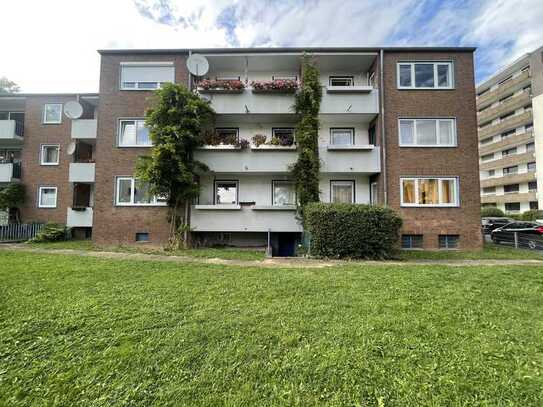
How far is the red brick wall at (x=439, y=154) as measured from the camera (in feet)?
39.4

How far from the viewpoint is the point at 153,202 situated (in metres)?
12.6

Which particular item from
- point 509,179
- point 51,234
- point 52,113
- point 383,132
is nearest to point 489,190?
point 509,179

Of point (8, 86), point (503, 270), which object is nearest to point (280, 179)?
point (503, 270)

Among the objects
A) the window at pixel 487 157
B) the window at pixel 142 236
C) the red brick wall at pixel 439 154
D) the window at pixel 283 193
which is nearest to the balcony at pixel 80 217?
the window at pixel 142 236

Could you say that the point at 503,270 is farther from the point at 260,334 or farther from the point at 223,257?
the point at 223,257

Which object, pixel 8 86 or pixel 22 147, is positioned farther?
pixel 8 86

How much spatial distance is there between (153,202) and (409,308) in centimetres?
1192

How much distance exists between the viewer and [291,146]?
12.1 m

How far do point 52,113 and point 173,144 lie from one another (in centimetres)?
1346

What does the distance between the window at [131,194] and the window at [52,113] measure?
30.6 ft

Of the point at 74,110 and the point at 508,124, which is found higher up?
the point at 508,124

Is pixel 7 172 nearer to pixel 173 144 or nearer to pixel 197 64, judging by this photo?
pixel 173 144

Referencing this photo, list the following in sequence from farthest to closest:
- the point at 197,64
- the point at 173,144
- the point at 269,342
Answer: the point at 197,64
the point at 173,144
the point at 269,342

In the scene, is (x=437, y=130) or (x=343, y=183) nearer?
(x=437, y=130)
